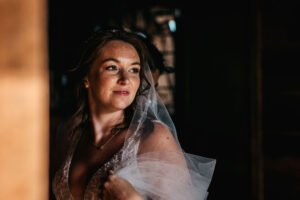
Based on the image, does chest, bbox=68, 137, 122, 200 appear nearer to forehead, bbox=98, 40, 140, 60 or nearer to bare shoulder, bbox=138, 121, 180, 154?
bare shoulder, bbox=138, 121, 180, 154

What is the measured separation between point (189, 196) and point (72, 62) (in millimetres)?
949

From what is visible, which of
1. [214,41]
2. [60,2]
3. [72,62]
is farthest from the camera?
[60,2]

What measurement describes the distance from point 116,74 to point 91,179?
1.69 ft

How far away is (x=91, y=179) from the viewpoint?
45.8 inches

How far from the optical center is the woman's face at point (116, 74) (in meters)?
1.27

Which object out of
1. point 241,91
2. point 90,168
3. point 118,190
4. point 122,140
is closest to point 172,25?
point 241,91

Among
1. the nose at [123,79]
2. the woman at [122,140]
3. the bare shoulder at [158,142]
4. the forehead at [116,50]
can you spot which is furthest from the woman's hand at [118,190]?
the forehead at [116,50]

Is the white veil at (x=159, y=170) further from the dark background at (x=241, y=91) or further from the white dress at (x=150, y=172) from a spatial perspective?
the dark background at (x=241, y=91)

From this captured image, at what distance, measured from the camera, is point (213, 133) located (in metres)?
2.48

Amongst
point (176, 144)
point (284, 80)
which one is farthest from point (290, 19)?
point (176, 144)

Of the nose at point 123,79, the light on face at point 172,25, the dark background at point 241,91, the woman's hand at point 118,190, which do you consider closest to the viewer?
the woman's hand at point 118,190

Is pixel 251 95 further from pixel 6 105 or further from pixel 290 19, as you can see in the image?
pixel 6 105

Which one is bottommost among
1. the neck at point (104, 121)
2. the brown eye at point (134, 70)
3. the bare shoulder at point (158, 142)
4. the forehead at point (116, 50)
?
the bare shoulder at point (158, 142)

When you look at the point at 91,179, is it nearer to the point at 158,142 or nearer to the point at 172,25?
the point at 158,142
